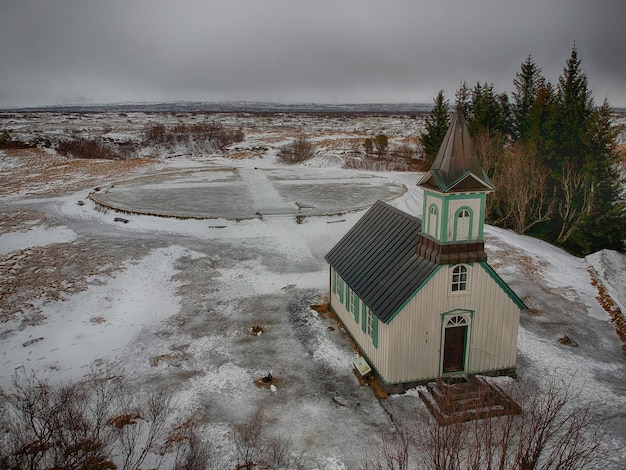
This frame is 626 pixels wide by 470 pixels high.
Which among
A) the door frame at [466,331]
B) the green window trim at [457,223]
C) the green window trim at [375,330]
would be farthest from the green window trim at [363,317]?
the green window trim at [457,223]

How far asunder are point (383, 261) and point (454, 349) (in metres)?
3.40

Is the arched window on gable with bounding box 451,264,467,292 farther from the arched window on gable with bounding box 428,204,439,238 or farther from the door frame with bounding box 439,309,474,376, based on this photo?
the arched window on gable with bounding box 428,204,439,238

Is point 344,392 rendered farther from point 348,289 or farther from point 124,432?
point 124,432

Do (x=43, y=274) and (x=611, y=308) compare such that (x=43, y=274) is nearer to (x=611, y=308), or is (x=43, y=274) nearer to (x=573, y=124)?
(x=611, y=308)

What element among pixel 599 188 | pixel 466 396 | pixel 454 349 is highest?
pixel 599 188

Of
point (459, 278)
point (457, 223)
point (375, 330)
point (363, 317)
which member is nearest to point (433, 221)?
point (457, 223)

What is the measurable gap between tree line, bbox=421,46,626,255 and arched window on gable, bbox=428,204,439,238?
764 inches

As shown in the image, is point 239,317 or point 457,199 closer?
point 457,199

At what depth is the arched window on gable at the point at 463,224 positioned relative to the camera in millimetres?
13469

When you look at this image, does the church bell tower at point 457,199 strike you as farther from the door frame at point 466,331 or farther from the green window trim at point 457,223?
the door frame at point 466,331

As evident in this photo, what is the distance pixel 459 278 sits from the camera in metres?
13.8

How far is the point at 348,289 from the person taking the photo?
57.1 ft

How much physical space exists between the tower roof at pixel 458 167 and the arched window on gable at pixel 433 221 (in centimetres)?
67

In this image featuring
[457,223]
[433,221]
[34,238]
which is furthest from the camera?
[34,238]
